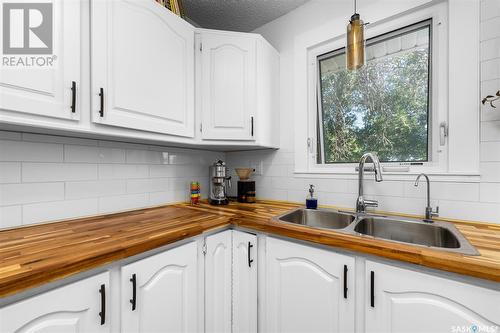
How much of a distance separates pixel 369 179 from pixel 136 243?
1380 millimetres

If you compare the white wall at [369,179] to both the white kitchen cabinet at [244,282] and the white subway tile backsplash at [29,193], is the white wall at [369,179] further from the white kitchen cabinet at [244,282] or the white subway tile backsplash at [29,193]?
the white subway tile backsplash at [29,193]

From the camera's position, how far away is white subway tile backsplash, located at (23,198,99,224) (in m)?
1.11

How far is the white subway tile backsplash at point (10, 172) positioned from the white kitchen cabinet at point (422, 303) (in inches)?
64.0

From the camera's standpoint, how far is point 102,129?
3.58 ft

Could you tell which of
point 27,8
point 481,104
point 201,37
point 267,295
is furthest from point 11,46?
point 481,104

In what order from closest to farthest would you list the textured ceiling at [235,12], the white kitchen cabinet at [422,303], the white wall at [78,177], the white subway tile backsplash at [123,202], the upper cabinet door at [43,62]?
the white kitchen cabinet at [422,303] < the upper cabinet door at [43,62] < the white wall at [78,177] < the white subway tile backsplash at [123,202] < the textured ceiling at [235,12]

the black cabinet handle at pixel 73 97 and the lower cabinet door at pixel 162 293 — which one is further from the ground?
the black cabinet handle at pixel 73 97

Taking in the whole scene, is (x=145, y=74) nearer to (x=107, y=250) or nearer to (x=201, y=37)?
(x=201, y=37)

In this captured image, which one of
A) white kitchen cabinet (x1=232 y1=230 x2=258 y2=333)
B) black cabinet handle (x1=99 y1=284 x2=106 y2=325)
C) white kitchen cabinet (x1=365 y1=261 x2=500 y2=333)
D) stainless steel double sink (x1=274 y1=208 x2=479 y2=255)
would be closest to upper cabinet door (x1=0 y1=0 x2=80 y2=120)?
black cabinet handle (x1=99 y1=284 x2=106 y2=325)

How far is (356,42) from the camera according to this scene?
0.98m

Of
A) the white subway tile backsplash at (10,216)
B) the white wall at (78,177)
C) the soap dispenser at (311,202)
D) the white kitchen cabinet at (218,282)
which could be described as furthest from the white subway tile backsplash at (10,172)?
the soap dispenser at (311,202)

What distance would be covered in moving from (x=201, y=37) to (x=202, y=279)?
4.98ft

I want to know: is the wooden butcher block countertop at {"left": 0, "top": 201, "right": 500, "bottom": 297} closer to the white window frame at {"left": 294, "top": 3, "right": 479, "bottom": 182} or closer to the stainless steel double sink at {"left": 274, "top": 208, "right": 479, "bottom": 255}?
the stainless steel double sink at {"left": 274, "top": 208, "right": 479, "bottom": 255}

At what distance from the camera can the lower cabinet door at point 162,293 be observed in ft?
2.85
